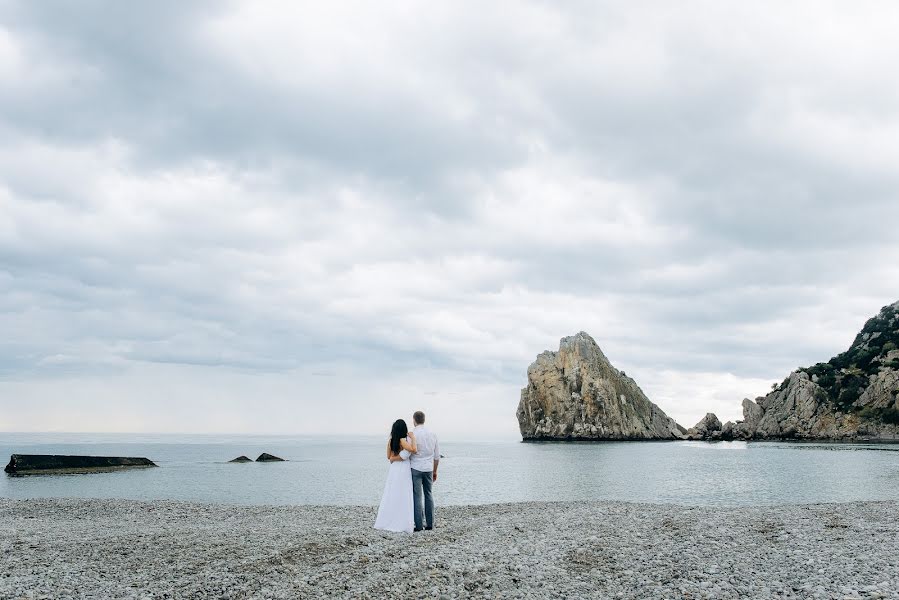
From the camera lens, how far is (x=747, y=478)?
2311 inches

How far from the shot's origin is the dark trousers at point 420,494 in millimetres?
18109

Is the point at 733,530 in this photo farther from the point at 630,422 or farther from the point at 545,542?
the point at 630,422

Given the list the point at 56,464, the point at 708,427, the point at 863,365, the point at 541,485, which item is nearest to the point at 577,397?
the point at 708,427

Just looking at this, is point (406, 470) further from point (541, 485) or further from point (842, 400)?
point (842, 400)

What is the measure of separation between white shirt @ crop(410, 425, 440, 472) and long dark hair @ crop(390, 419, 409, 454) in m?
0.43

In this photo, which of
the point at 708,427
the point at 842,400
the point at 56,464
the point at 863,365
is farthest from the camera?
the point at 708,427

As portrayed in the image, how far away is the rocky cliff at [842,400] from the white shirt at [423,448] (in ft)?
539

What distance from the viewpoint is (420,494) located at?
1841cm

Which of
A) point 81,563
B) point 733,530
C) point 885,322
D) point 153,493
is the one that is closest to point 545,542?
point 733,530

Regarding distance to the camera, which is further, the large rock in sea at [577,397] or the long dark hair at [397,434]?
the large rock in sea at [577,397]

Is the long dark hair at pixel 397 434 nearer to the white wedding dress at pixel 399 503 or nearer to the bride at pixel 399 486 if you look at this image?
the bride at pixel 399 486

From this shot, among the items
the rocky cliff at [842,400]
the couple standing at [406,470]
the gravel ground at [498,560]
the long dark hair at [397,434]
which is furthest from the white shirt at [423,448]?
the rocky cliff at [842,400]

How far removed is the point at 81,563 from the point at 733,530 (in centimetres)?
1797

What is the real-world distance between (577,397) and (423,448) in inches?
6536
